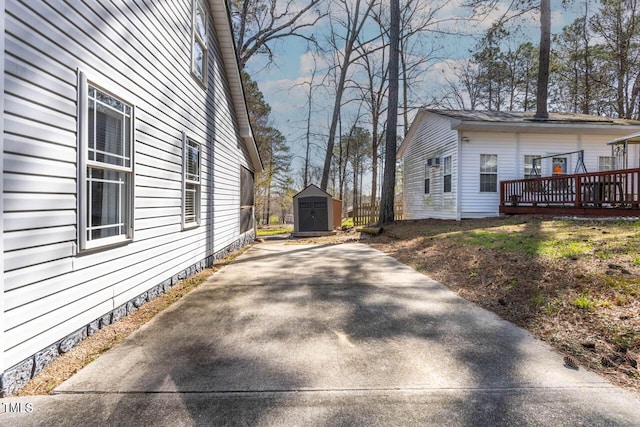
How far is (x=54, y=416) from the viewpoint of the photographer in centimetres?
177

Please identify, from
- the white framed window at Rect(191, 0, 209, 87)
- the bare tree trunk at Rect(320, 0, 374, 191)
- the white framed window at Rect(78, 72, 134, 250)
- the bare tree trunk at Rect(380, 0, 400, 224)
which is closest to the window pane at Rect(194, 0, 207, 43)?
the white framed window at Rect(191, 0, 209, 87)

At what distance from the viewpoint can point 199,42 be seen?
19.5 ft

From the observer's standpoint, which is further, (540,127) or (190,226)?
(540,127)

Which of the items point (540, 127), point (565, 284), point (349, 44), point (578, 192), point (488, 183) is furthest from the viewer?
point (349, 44)

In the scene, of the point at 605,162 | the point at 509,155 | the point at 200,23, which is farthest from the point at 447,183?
the point at 200,23

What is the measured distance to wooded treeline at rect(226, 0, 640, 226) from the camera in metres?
13.7

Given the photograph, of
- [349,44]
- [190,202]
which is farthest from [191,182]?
[349,44]

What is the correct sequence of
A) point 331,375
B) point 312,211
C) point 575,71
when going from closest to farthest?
point 331,375 → point 312,211 → point 575,71

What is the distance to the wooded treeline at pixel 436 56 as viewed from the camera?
44.9ft

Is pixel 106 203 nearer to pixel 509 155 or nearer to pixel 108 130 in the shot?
pixel 108 130

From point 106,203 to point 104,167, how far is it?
1.26ft

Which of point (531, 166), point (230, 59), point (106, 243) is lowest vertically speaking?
point (106, 243)

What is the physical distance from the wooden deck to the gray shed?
22.5 feet

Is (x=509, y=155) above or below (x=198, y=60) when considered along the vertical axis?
below
